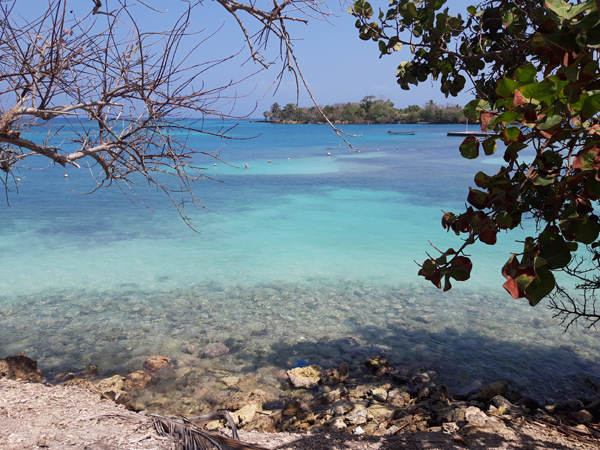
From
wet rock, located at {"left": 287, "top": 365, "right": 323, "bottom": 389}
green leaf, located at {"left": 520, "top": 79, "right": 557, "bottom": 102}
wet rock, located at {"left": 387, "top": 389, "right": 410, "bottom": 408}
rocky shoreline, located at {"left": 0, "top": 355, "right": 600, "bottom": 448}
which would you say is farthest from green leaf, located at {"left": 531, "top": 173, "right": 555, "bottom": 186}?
wet rock, located at {"left": 287, "top": 365, "right": 323, "bottom": 389}

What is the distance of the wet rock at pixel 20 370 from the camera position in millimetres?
4148

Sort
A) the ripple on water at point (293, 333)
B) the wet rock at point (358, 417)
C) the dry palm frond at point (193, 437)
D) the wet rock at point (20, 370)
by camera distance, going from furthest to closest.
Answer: the ripple on water at point (293, 333), the wet rock at point (20, 370), the wet rock at point (358, 417), the dry palm frond at point (193, 437)

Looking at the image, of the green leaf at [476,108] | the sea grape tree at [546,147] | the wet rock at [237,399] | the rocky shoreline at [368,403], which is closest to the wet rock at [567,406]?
the rocky shoreline at [368,403]

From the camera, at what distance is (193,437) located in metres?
2.14

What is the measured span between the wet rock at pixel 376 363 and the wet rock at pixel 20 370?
3225 millimetres

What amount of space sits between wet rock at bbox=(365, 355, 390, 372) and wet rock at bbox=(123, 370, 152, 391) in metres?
2.23

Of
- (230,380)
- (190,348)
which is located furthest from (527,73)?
(190,348)

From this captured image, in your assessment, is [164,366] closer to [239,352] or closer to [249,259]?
[239,352]

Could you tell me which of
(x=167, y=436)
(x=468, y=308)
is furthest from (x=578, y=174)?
(x=468, y=308)

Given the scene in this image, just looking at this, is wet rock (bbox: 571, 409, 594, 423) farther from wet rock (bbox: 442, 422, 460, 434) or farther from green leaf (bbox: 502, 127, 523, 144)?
green leaf (bbox: 502, 127, 523, 144)

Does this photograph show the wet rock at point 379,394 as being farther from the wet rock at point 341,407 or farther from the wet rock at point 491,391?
the wet rock at point 491,391

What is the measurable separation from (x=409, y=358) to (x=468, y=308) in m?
2.08

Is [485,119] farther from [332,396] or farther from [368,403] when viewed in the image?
[332,396]

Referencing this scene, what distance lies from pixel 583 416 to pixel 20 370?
→ 15.9ft
